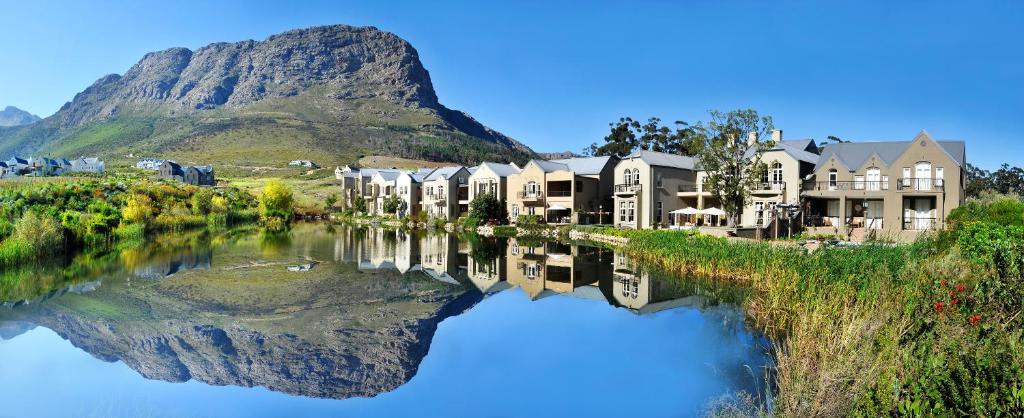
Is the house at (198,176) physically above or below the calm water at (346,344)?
above

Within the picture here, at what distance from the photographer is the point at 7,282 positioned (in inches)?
821

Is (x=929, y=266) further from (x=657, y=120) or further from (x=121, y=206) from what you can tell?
(x=657, y=120)

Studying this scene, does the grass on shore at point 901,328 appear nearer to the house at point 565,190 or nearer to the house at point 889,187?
the house at point 889,187

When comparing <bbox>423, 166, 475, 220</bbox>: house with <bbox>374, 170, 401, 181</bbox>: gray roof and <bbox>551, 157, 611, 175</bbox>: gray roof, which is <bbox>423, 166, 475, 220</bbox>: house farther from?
<bbox>551, 157, 611, 175</bbox>: gray roof

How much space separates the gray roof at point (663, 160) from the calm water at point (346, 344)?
1980 centimetres

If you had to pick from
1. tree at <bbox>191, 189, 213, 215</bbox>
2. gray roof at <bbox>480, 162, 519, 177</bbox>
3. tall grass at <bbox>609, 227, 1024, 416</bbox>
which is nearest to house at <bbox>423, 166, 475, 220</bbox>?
gray roof at <bbox>480, 162, 519, 177</bbox>

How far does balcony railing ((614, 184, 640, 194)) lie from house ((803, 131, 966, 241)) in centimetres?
1133

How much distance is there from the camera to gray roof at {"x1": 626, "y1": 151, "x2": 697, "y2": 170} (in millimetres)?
44588

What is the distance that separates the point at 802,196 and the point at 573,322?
86.4ft

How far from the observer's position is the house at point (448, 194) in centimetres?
6279

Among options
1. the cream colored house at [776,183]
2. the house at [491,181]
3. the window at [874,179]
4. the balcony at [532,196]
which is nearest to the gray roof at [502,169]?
the house at [491,181]

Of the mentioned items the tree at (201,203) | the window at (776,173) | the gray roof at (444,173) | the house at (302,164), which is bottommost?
the tree at (201,203)

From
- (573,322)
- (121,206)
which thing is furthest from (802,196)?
(121,206)

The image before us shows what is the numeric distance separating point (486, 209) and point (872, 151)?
31175mm
